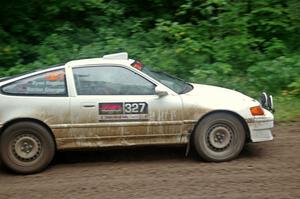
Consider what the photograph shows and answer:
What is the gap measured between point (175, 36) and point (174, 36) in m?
0.11

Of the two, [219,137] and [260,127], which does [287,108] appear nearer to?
[260,127]

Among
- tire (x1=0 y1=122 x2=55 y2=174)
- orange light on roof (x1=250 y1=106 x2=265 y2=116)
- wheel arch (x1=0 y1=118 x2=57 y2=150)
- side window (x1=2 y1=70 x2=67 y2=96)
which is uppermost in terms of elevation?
side window (x1=2 y1=70 x2=67 y2=96)

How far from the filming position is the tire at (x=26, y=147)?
739 centimetres

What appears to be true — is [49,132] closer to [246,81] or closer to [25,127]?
[25,127]

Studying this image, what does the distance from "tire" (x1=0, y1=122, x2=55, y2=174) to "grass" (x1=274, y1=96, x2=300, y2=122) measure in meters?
4.40

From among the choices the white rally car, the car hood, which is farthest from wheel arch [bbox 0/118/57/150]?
the car hood

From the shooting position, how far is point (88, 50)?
12.7m

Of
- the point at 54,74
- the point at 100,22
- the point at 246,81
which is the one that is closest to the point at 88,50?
the point at 100,22

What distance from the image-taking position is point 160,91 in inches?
297

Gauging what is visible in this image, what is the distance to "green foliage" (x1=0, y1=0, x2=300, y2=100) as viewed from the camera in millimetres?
12031

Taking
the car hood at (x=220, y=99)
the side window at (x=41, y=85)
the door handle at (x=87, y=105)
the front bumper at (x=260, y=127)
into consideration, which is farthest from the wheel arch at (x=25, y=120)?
the front bumper at (x=260, y=127)

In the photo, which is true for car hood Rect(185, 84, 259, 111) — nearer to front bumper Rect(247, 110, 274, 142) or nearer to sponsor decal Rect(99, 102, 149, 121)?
front bumper Rect(247, 110, 274, 142)

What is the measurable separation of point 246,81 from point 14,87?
18.6ft

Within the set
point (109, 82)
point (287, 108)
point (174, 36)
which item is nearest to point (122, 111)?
point (109, 82)
